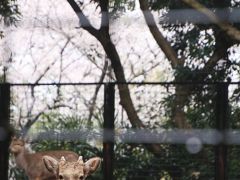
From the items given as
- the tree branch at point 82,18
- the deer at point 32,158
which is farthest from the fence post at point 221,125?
the tree branch at point 82,18

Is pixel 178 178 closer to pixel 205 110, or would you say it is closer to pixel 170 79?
pixel 205 110

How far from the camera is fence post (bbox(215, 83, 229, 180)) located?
275cm

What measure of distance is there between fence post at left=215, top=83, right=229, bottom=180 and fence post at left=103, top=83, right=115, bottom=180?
499mm

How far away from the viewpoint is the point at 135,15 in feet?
11.4

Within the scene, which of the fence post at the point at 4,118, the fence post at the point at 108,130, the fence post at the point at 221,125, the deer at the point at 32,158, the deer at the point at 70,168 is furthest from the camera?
the fence post at the point at 4,118

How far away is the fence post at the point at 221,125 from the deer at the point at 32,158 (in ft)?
2.16

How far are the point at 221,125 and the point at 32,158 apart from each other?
3.08 ft

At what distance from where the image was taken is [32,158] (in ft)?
9.69

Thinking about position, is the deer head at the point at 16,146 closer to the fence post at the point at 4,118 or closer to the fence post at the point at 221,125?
the fence post at the point at 4,118

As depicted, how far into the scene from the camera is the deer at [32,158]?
8.42ft

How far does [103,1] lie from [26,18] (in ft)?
1.99

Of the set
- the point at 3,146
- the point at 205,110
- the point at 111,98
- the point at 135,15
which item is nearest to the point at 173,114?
the point at 205,110

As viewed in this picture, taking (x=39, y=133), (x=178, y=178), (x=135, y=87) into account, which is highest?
(x=135, y=87)

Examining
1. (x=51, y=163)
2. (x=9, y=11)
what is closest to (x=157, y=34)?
(x=9, y=11)
